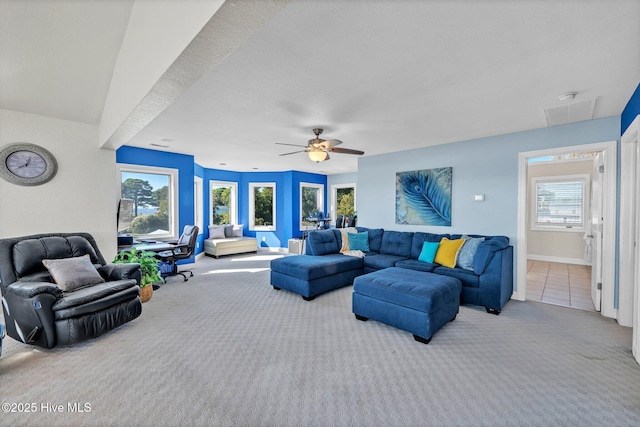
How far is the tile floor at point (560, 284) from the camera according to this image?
12.8ft

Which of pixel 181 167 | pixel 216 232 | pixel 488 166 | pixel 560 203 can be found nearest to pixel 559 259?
pixel 560 203

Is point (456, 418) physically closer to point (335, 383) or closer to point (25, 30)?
point (335, 383)

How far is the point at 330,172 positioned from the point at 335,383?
7.38 metres

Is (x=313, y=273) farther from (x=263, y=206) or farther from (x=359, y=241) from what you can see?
(x=263, y=206)

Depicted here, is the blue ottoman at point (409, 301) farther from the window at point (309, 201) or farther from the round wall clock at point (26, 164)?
the window at point (309, 201)

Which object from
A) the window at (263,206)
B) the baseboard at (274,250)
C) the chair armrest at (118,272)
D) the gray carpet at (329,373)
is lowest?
the gray carpet at (329,373)

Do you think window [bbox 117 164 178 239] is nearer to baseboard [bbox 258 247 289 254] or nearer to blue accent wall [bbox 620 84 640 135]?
baseboard [bbox 258 247 289 254]

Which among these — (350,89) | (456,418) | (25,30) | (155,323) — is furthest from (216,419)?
(25,30)

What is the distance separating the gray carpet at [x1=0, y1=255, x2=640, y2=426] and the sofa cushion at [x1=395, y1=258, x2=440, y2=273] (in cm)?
77

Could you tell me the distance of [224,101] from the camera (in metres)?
3.04

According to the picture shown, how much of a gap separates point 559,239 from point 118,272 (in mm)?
8886

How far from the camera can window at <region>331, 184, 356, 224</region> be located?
921 cm

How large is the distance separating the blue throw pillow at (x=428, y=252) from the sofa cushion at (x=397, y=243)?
389 mm

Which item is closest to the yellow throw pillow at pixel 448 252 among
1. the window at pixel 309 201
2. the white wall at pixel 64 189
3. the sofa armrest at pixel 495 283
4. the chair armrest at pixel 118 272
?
the sofa armrest at pixel 495 283
